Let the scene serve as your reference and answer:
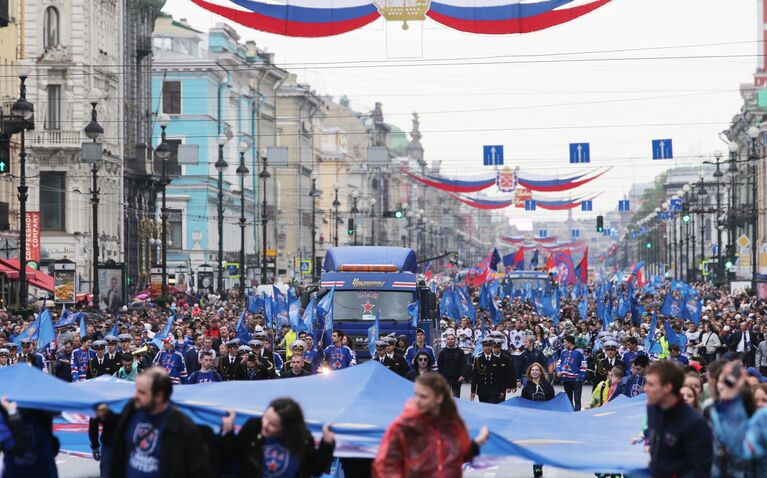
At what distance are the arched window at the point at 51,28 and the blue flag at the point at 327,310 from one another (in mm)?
38316

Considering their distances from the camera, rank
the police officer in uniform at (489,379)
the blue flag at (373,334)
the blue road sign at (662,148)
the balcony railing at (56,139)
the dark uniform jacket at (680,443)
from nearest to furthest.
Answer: the dark uniform jacket at (680,443), the police officer in uniform at (489,379), the blue flag at (373,334), the blue road sign at (662,148), the balcony railing at (56,139)

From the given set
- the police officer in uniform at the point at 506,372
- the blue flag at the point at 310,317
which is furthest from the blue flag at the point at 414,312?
the police officer in uniform at the point at 506,372

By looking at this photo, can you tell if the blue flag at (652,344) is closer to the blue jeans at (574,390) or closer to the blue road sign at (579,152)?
the blue jeans at (574,390)

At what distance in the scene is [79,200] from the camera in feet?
219

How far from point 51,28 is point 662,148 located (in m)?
24.5

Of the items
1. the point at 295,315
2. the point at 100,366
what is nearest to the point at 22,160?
the point at 295,315

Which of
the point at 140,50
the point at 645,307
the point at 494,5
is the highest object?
the point at 140,50

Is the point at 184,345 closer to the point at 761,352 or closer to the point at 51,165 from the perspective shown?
the point at 761,352

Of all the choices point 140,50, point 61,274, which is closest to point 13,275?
point 61,274

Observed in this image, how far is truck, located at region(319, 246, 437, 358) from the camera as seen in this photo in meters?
31.0

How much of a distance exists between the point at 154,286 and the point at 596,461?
47247 millimetres

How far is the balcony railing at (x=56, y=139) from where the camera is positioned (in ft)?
216

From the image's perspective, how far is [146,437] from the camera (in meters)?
9.91

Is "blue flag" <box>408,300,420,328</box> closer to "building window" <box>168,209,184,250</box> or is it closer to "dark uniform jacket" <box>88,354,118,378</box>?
"dark uniform jacket" <box>88,354,118,378</box>
